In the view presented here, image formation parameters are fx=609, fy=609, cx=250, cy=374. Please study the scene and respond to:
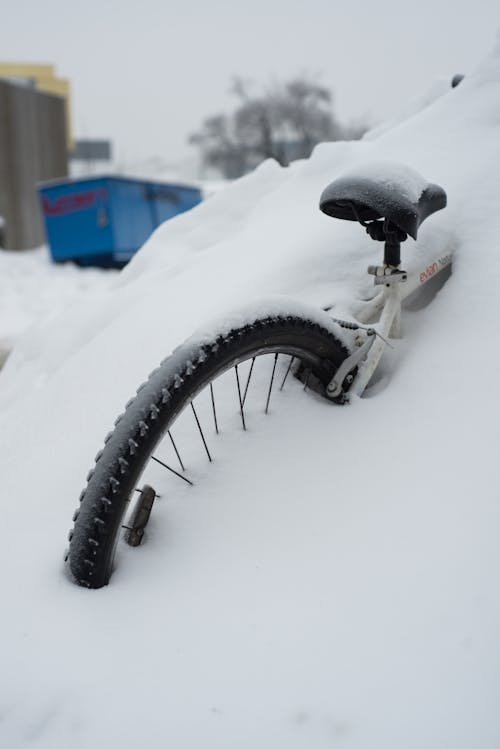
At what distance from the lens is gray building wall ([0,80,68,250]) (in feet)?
37.9

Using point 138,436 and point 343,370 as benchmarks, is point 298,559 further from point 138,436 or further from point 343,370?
point 343,370

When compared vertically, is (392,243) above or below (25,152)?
above

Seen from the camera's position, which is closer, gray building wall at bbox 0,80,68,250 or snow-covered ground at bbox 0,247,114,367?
snow-covered ground at bbox 0,247,114,367

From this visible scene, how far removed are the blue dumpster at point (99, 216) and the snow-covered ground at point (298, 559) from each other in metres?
7.22

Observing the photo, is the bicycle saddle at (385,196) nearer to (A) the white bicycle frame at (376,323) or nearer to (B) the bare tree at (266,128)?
(A) the white bicycle frame at (376,323)

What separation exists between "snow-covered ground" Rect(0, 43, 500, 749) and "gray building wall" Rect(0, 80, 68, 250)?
10.9 metres

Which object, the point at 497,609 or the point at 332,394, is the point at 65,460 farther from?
the point at 497,609

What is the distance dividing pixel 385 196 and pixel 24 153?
40.8ft

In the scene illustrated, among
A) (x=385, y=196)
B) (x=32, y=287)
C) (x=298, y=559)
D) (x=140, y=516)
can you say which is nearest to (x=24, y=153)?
(x=32, y=287)

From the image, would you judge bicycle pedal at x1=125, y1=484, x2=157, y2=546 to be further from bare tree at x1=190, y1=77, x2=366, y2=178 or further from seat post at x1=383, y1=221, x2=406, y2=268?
bare tree at x1=190, y1=77, x2=366, y2=178

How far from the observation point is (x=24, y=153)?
12250 millimetres

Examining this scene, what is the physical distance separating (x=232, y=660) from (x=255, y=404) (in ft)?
2.35

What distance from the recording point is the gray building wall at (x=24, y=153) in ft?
37.9

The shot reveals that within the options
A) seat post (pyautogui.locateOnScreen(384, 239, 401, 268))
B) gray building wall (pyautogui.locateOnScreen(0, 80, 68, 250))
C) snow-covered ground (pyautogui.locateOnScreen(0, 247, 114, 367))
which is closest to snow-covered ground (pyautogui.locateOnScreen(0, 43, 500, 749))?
seat post (pyautogui.locateOnScreen(384, 239, 401, 268))
